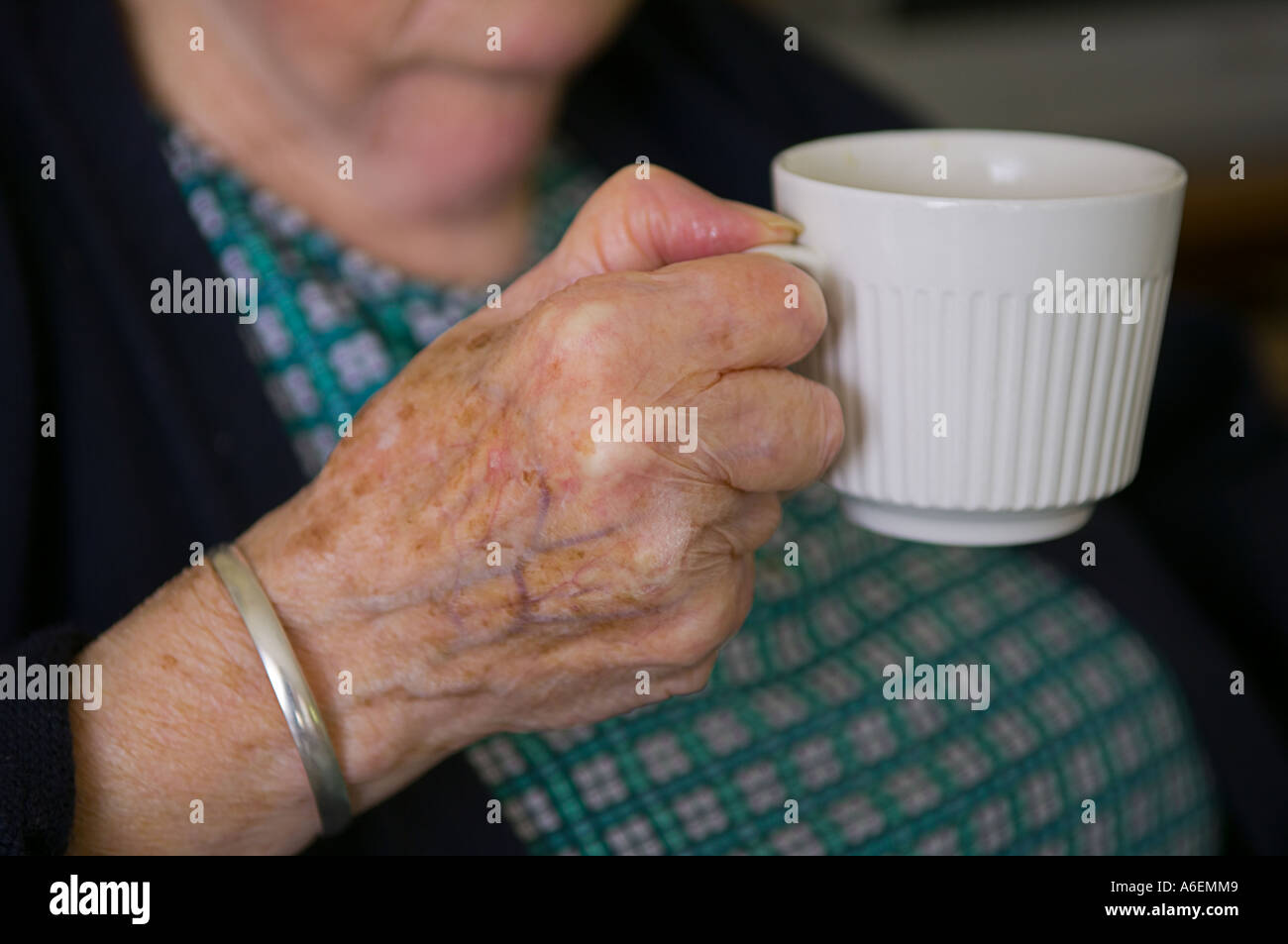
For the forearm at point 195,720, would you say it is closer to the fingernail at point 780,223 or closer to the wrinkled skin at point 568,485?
the wrinkled skin at point 568,485

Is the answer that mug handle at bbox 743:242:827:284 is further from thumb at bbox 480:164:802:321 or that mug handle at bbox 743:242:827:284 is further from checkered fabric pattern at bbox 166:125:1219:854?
checkered fabric pattern at bbox 166:125:1219:854

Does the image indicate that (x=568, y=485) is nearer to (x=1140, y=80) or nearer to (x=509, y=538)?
(x=509, y=538)

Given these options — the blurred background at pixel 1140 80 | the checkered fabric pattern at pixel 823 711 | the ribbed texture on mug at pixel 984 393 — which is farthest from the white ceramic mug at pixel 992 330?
the blurred background at pixel 1140 80

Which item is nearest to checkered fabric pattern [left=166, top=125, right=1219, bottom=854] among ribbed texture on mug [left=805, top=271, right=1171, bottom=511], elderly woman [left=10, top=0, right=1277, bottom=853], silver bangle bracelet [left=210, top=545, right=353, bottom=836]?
elderly woman [left=10, top=0, right=1277, bottom=853]

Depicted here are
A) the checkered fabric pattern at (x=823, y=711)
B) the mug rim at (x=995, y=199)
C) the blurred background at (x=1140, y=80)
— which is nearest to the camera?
the mug rim at (x=995, y=199)

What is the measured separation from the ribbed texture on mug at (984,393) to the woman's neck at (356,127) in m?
0.36

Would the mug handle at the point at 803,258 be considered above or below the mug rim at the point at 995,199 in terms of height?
below

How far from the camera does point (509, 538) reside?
53 centimetres

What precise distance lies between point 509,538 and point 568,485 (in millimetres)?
41

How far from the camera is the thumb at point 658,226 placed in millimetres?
541

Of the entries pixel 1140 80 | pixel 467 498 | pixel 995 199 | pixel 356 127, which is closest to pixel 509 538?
pixel 467 498

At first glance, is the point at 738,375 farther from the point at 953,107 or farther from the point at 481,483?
the point at 953,107

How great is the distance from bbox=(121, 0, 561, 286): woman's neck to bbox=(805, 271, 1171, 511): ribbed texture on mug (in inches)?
14.2
